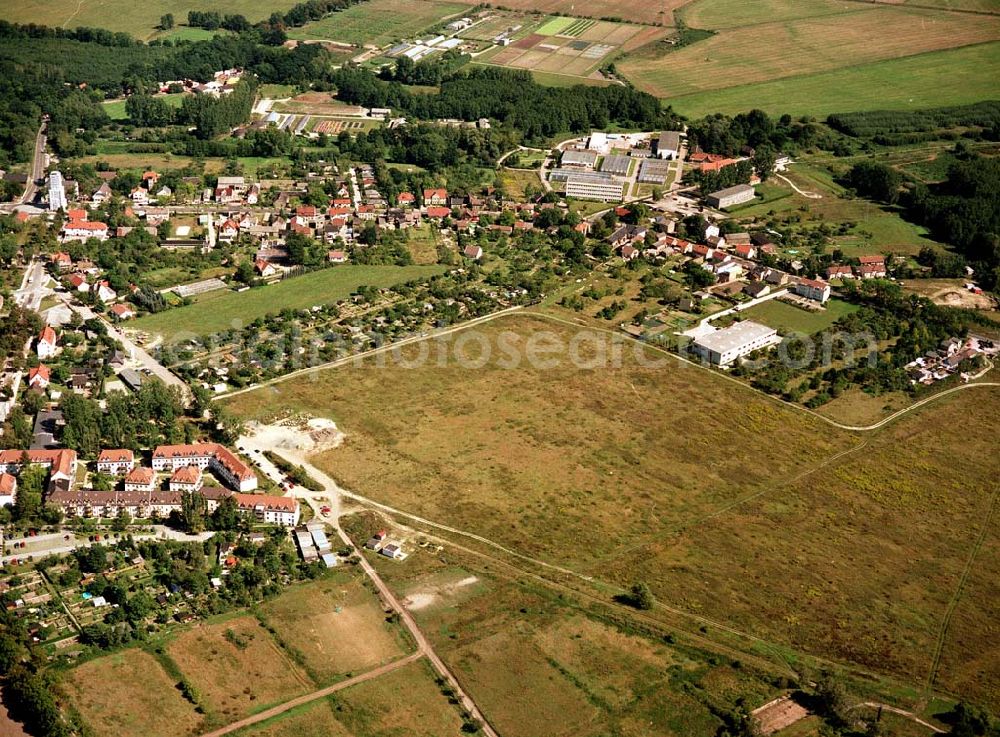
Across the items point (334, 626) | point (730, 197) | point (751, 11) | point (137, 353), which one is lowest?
point (334, 626)

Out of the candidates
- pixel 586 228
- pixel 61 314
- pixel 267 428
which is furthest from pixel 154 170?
pixel 267 428

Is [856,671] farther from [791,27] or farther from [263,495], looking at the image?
[791,27]

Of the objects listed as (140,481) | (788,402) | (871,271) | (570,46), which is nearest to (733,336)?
(788,402)

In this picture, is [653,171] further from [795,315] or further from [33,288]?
[33,288]

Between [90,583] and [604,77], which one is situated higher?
[604,77]

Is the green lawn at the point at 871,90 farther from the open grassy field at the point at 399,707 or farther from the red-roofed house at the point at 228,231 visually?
the open grassy field at the point at 399,707

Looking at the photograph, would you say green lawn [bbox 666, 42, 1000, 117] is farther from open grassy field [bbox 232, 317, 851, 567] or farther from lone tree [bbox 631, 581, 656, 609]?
lone tree [bbox 631, 581, 656, 609]

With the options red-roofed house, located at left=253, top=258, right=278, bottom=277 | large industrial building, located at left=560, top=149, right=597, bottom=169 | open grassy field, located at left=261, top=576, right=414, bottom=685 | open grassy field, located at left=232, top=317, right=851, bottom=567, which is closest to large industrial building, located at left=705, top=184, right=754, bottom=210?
large industrial building, located at left=560, top=149, right=597, bottom=169
